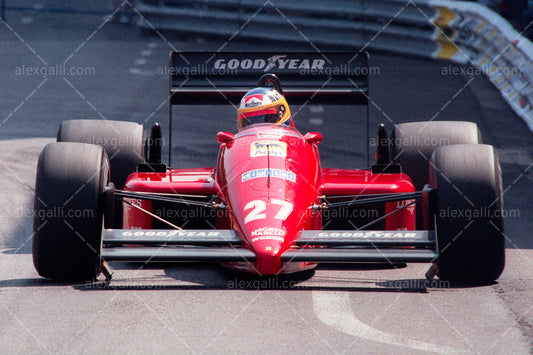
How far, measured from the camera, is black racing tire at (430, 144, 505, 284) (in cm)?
650

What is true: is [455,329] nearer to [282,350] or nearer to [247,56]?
[282,350]

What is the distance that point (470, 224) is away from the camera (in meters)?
6.48

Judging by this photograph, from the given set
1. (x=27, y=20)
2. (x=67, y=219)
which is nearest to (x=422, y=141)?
(x=67, y=219)

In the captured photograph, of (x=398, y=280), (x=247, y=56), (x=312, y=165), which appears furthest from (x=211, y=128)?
(x=398, y=280)

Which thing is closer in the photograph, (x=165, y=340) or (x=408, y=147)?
(x=165, y=340)

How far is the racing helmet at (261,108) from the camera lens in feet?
26.8

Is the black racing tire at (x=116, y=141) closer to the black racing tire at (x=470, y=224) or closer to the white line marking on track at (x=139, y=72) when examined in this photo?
the black racing tire at (x=470, y=224)

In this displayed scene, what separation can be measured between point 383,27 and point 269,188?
10839 millimetres

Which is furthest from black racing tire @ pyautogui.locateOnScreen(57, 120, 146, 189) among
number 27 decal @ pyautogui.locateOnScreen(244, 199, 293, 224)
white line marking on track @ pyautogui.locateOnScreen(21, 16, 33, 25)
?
white line marking on track @ pyautogui.locateOnScreen(21, 16, 33, 25)

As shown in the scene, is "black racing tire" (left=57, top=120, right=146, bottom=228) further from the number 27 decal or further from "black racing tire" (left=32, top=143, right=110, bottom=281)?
the number 27 decal

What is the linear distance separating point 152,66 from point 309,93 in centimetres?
859

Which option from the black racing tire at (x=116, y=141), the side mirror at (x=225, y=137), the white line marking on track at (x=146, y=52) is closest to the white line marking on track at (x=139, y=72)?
the white line marking on track at (x=146, y=52)

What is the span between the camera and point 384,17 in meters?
17.1

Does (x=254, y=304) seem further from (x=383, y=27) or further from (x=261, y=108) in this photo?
(x=383, y=27)
